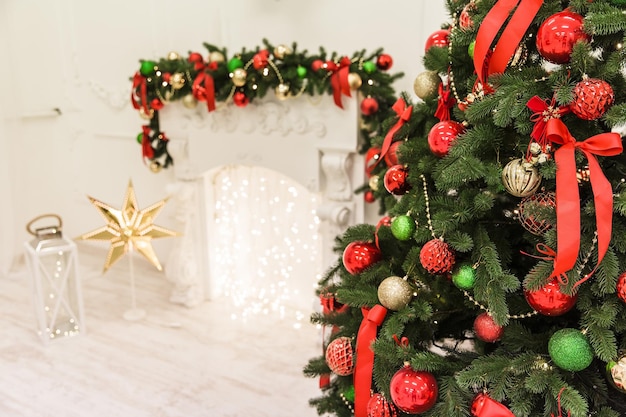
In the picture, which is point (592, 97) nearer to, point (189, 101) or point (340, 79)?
point (340, 79)

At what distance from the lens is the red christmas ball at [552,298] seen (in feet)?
3.82

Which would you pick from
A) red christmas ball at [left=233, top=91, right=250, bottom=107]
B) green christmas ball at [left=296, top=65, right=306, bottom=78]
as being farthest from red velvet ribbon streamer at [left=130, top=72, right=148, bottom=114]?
green christmas ball at [left=296, top=65, right=306, bottom=78]

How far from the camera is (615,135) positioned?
1075mm

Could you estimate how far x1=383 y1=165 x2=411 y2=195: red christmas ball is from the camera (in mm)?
1538

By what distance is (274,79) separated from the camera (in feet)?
9.11

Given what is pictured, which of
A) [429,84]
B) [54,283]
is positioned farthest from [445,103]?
[54,283]

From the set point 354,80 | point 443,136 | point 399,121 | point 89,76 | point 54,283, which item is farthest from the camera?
point 89,76

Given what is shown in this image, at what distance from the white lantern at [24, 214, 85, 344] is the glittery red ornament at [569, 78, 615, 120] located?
258cm

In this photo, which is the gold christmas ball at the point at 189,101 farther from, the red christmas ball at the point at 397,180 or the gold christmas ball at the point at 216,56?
the red christmas ball at the point at 397,180

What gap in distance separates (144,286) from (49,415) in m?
1.38

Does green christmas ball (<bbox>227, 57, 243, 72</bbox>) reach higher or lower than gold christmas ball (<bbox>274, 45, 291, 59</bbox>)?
lower

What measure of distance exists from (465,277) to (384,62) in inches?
62.9

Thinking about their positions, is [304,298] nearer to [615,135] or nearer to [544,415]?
[544,415]

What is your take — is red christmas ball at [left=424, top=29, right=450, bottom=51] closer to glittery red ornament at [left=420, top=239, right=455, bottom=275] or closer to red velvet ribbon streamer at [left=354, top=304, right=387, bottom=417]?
glittery red ornament at [left=420, top=239, right=455, bottom=275]
